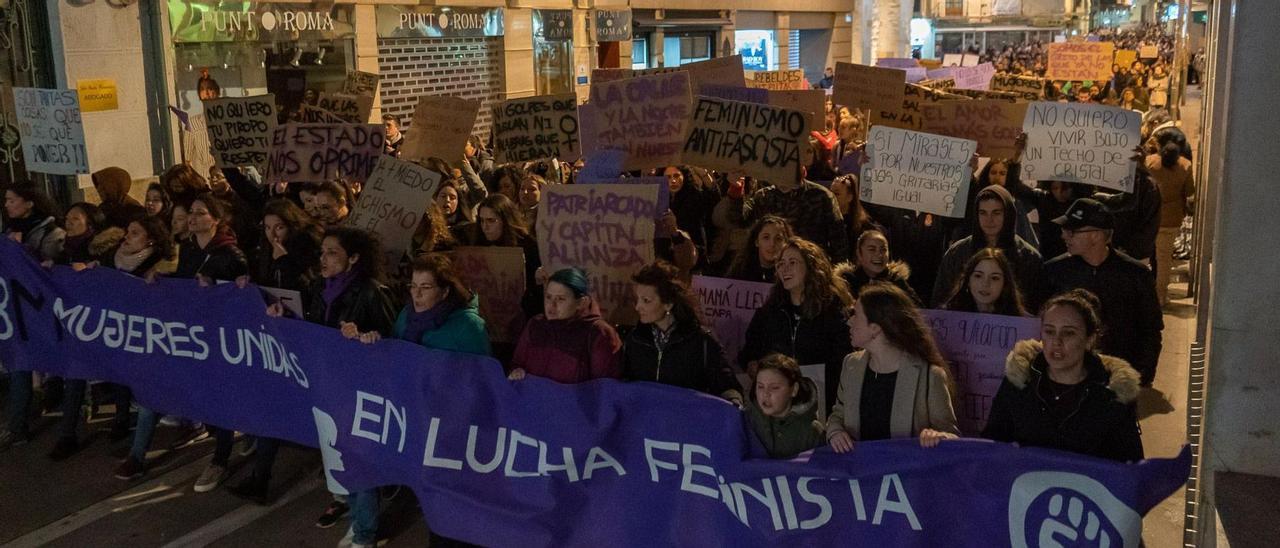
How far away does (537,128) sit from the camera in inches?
349

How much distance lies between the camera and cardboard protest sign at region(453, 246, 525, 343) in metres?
6.74

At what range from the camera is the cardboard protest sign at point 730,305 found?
20.7ft

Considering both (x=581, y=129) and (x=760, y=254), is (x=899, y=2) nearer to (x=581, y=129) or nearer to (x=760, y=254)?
(x=581, y=129)

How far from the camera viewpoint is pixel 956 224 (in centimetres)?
778

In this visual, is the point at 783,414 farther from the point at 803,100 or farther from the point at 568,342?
the point at 803,100

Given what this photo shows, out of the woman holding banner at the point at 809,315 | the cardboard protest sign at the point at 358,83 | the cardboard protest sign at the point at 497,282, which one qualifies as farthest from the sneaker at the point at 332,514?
the cardboard protest sign at the point at 358,83

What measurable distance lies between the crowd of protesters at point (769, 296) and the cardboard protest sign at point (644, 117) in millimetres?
553

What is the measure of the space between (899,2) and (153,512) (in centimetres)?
3376

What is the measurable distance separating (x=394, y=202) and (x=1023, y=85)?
8.24 metres

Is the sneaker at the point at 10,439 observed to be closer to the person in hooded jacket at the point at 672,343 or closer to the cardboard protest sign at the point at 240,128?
the cardboard protest sign at the point at 240,128

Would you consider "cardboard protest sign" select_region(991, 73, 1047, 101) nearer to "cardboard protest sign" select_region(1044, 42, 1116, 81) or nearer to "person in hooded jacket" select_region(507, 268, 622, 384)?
"cardboard protest sign" select_region(1044, 42, 1116, 81)

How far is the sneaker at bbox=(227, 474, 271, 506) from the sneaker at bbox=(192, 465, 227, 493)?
243 millimetres

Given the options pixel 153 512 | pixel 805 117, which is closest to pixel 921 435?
pixel 805 117

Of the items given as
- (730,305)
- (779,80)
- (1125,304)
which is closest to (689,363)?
(730,305)
